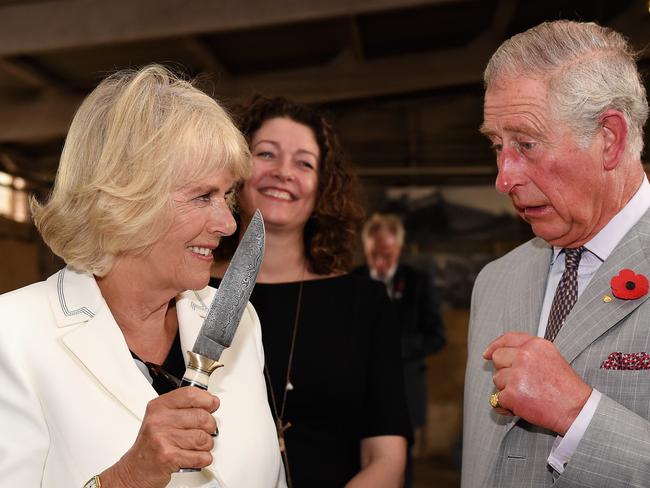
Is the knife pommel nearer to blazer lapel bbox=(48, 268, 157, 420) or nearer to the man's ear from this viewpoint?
blazer lapel bbox=(48, 268, 157, 420)

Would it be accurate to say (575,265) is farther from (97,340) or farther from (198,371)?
(97,340)

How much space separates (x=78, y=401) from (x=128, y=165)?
52cm

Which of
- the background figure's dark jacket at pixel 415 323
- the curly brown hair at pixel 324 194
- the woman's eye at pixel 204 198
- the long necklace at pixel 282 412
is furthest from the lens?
the background figure's dark jacket at pixel 415 323

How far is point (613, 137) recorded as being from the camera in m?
1.62

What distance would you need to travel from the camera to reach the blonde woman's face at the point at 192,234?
170 centimetres

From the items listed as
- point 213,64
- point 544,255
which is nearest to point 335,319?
point 544,255

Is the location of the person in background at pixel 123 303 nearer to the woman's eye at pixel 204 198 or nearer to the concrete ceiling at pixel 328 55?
the woman's eye at pixel 204 198

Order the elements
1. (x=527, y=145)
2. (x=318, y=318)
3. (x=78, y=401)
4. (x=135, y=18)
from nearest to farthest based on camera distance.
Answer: (x=78, y=401)
(x=527, y=145)
(x=318, y=318)
(x=135, y=18)

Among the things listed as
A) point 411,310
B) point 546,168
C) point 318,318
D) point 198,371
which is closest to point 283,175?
point 318,318

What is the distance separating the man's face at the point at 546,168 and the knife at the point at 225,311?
580 mm

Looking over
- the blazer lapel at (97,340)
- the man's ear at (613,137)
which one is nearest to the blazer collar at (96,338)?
the blazer lapel at (97,340)

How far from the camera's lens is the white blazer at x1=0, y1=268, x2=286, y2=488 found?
1478 mm

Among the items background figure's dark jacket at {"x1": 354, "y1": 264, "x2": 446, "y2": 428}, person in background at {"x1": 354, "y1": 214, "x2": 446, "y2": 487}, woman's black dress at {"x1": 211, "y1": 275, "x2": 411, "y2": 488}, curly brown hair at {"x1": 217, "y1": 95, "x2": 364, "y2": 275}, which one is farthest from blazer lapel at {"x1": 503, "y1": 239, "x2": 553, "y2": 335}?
background figure's dark jacket at {"x1": 354, "y1": 264, "x2": 446, "y2": 428}

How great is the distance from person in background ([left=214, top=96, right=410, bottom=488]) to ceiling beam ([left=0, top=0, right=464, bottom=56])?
12.2 ft
